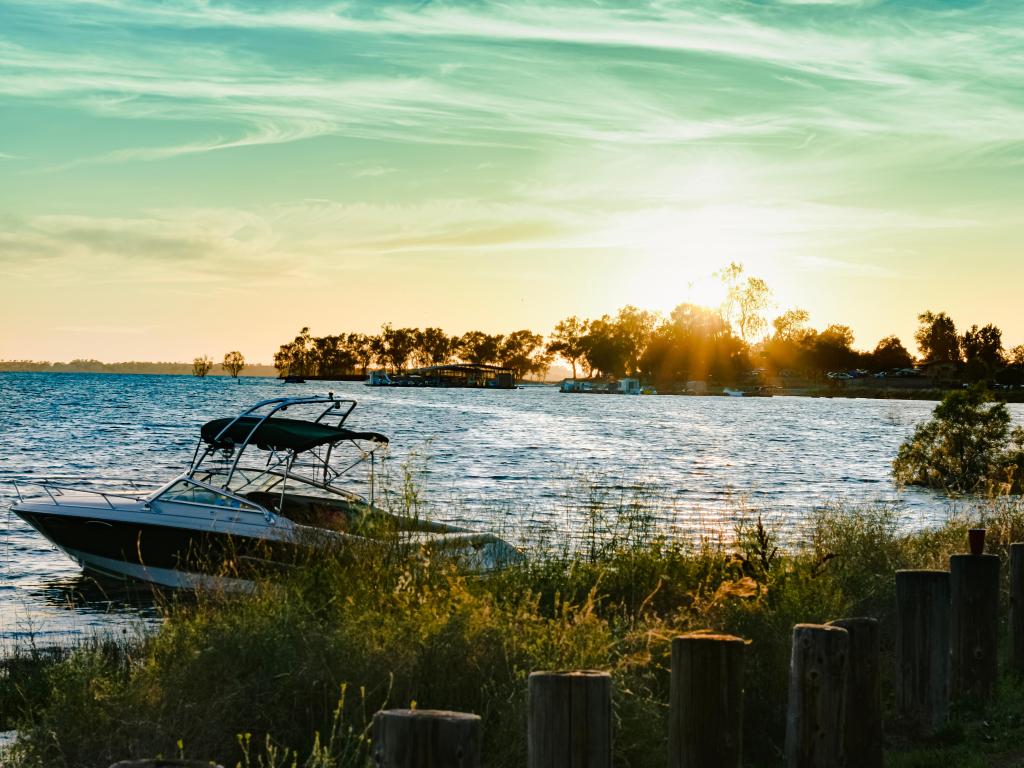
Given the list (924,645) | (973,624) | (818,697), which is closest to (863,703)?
(818,697)

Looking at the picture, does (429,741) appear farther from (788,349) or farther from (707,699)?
(788,349)

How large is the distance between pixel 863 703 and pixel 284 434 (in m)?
11.4

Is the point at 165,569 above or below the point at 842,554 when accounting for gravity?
below

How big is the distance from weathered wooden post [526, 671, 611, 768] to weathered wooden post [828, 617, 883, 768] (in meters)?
2.54

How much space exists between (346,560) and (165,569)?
637 centimetres

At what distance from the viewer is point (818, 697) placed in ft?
18.0

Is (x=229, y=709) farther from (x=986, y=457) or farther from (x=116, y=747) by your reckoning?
(x=986, y=457)

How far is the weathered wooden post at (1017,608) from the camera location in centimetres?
869

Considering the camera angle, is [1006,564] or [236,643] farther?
[1006,564]

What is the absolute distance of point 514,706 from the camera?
7.14m

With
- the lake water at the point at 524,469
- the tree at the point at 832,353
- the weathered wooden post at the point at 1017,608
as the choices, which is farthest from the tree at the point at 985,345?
the weathered wooden post at the point at 1017,608

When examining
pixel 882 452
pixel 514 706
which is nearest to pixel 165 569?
pixel 514 706

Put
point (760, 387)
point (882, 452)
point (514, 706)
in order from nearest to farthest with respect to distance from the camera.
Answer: point (514, 706) → point (882, 452) → point (760, 387)

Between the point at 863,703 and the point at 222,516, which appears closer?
the point at 863,703
